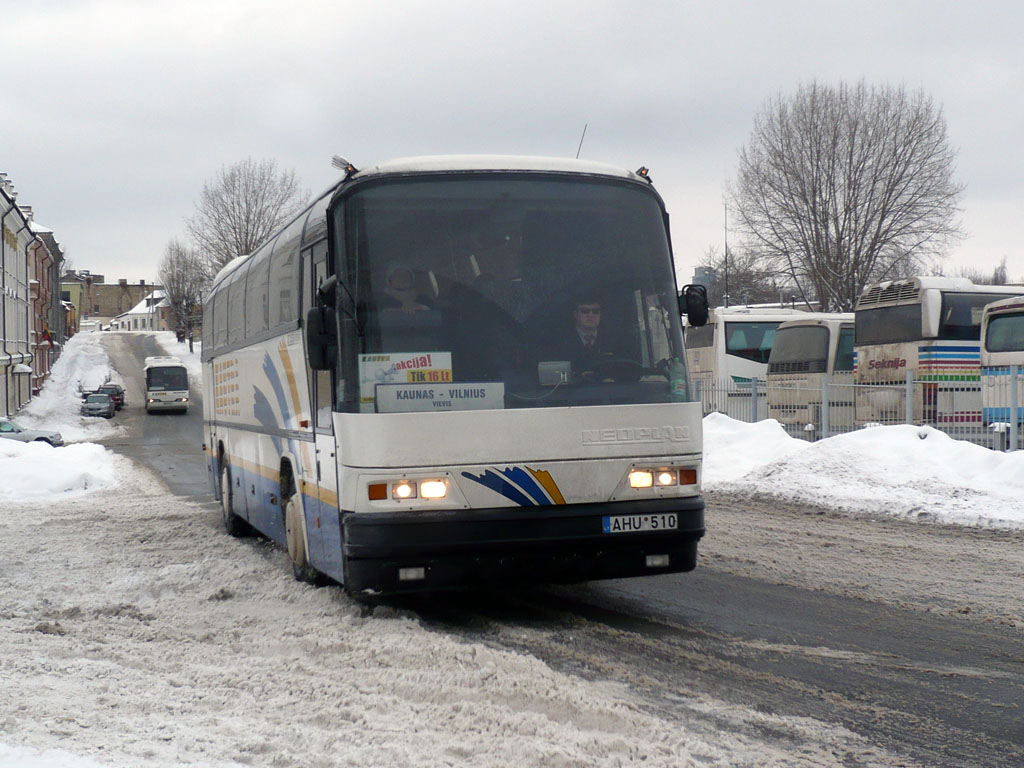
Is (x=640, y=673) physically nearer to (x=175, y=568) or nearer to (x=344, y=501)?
(x=344, y=501)

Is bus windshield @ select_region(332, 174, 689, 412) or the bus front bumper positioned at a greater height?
bus windshield @ select_region(332, 174, 689, 412)

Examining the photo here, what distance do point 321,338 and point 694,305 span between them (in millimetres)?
2602

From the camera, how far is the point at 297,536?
8.93 m

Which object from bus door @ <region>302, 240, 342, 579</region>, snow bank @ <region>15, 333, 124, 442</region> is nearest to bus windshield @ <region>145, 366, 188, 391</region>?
snow bank @ <region>15, 333, 124, 442</region>

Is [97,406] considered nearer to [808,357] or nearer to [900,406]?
[808,357]

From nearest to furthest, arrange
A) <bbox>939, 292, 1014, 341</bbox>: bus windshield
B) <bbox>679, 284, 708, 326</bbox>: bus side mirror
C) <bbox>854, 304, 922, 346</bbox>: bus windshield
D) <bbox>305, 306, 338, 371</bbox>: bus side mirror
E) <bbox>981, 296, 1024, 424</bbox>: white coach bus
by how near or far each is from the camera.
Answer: <bbox>305, 306, 338, 371</bbox>: bus side mirror → <bbox>679, 284, 708, 326</bbox>: bus side mirror → <bbox>981, 296, 1024, 424</bbox>: white coach bus → <bbox>939, 292, 1014, 341</bbox>: bus windshield → <bbox>854, 304, 922, 346</bbox>: bus windshield

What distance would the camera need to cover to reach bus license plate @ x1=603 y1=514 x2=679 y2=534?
7219mm

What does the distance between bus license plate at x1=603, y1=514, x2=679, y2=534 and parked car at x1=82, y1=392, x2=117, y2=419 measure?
54.2 meters

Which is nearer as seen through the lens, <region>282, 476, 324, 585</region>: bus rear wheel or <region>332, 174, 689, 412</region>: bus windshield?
<region>332, 174, 689, 412</region>: bus windshield

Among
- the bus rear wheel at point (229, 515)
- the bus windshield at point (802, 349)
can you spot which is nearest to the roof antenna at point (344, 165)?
the bus rear wheel at point (229, 515)

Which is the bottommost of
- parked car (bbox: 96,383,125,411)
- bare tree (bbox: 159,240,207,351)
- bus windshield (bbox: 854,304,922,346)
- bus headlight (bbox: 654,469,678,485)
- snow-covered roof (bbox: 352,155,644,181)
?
bus headlight (bbox: 654,469,678,485)

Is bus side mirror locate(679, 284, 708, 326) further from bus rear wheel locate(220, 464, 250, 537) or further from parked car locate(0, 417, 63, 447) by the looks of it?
parked car locate(0, 417, 63, 447)

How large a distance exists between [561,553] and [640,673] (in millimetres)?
1251

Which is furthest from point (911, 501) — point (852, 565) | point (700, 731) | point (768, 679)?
point (700, 731)
